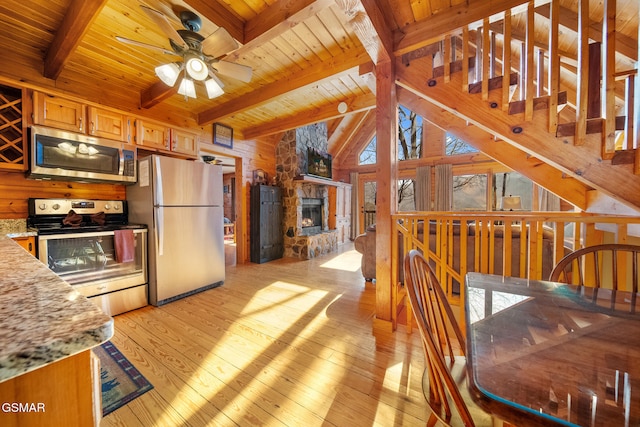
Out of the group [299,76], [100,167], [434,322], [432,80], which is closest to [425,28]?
[432,80]

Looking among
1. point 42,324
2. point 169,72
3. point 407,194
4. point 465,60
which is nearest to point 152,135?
point 169,72

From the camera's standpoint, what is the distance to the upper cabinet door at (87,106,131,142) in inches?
99.5

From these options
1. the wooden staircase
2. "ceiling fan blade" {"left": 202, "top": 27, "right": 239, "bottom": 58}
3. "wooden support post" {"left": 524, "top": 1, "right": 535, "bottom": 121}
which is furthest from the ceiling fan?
"wooden support post" {"left": 524, "top": 1, "right": 535, "bottom": 121}

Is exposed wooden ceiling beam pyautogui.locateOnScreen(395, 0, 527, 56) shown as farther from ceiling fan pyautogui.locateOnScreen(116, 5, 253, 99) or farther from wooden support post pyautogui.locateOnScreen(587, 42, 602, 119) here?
ceiling fan pyautogui.locateOnScreen(116, 5, 253, 99)

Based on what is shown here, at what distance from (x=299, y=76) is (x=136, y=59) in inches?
68.5

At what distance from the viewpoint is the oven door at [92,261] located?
2152mm

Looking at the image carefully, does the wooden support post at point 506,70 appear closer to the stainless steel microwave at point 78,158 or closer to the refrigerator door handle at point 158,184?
the refrigerator door handle at point 158,184

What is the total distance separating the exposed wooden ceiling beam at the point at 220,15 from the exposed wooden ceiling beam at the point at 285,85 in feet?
2.87

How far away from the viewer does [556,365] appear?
2.06ft

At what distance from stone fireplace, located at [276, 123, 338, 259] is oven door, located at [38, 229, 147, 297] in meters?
2.89

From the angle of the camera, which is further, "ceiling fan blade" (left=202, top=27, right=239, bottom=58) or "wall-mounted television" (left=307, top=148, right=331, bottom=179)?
"wall-mounted television" (left=307, top=148, right=331, bottom=179)

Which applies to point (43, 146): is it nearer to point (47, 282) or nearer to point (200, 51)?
point (200, 51)

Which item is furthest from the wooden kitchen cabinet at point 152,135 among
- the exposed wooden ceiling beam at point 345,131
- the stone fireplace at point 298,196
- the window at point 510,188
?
the window at point 510,188

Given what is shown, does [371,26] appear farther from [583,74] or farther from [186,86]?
[186,86]
